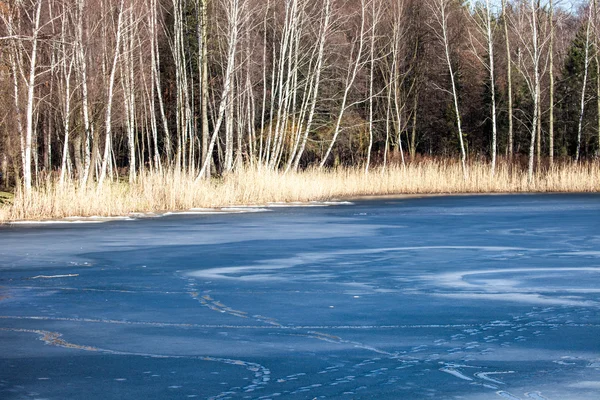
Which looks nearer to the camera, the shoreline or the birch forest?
the shoreline

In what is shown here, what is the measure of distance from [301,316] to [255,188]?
1716cm

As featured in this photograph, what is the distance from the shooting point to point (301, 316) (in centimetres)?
731

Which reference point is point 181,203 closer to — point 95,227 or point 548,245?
point 95,227

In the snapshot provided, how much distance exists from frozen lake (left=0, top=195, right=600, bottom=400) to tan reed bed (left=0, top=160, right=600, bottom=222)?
419 cm

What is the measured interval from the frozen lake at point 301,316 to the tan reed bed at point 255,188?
13.7ft

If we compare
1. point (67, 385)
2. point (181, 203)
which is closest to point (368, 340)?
point (67, 385)

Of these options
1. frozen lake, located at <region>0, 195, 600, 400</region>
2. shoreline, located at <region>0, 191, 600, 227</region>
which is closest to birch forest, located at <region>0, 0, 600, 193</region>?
shoreline, located at <region>0, 191, 600, 227</region>

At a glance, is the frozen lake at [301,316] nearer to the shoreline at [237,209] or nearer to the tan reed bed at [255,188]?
the shoreline at [237,209]

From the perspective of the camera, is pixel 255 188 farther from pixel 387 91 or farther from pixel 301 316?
pixel 387 91

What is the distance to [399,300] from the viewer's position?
8.07 metres

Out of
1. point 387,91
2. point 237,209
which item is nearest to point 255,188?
point 237,209

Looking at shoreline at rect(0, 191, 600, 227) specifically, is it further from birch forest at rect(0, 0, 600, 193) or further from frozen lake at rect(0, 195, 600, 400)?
birch forest at rect(0, 0, 600, 193)

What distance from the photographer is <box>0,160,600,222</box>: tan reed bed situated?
18922 mm

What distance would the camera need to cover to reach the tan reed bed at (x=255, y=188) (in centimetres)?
1892
